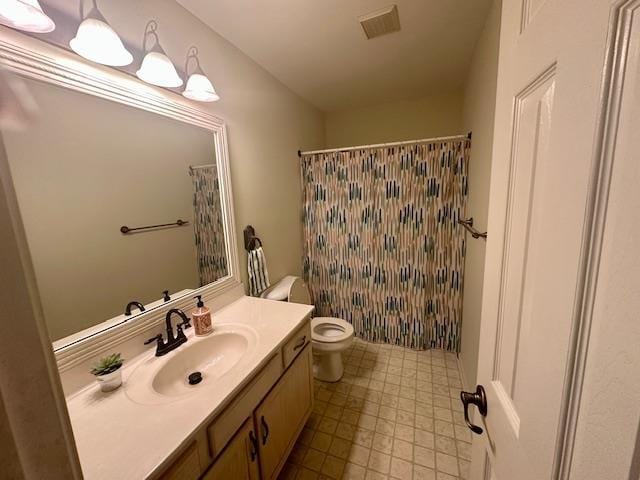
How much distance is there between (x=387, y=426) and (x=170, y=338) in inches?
53.9

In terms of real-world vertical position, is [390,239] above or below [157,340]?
above

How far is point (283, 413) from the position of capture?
1227 mm

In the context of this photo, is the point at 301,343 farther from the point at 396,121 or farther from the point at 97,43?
the point at 396,121

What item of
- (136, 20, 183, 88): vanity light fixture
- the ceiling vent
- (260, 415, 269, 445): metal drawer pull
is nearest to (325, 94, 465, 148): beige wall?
the ceiling vent

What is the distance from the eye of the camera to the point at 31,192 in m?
0.82

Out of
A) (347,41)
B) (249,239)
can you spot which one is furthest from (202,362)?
(347,41)

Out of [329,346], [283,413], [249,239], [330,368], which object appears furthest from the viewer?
[330,368]

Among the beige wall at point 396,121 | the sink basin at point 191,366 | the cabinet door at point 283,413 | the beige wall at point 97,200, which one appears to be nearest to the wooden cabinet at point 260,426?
the cabinet door at point 283,413

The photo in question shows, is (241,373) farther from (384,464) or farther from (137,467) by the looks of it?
(384,464)

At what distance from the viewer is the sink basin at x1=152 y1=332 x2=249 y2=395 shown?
3.41 ft

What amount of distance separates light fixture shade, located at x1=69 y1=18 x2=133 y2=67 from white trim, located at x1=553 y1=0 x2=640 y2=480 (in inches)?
50.4

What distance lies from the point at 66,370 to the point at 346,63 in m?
2.27

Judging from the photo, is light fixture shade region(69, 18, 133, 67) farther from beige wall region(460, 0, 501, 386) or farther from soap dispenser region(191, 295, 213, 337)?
beige wall region(460, 0, 501, 386)

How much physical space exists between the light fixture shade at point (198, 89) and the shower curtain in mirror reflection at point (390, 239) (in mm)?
1192
